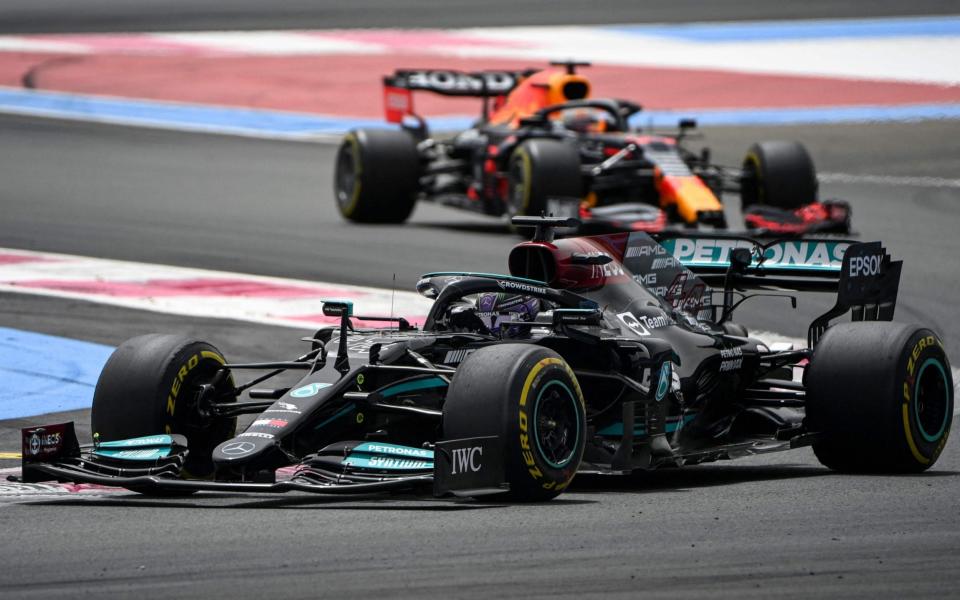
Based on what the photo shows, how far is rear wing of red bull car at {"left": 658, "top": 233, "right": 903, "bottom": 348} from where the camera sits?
11203 mm

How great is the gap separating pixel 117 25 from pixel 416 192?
24619 millimetres

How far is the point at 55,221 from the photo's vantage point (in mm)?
21812

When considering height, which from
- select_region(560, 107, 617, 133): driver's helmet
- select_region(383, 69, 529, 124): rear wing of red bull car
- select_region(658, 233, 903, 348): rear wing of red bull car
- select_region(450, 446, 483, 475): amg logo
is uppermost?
select_region(383, 69, 529, 124): rear wing of red bull car

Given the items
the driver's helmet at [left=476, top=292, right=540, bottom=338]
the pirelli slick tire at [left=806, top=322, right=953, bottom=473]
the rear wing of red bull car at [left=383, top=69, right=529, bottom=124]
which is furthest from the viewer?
the rear wing of red bull car at [left=383, top=69, right=529, bottom=124]

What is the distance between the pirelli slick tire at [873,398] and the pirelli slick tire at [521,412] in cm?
181

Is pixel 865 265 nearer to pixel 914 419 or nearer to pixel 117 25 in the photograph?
pixel 914 419

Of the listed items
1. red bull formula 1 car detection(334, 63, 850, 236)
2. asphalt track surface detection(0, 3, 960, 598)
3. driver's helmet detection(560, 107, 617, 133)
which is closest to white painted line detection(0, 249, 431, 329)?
asphalt track surface detection(0, 3, 960, 598)

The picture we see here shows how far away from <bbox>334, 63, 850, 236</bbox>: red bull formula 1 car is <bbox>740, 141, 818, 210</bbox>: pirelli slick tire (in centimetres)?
1

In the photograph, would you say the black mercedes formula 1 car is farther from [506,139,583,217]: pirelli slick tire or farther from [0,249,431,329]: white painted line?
[506,139,583,217]: pirelli slick tire

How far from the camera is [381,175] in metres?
23.0

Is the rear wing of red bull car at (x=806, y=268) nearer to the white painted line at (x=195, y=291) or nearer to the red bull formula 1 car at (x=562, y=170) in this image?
the white painted line at (x=195, y=291)

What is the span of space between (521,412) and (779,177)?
13923 mm

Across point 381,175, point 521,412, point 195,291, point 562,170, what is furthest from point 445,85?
point 521,412

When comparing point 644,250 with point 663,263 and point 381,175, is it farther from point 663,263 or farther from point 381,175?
point 381,175
